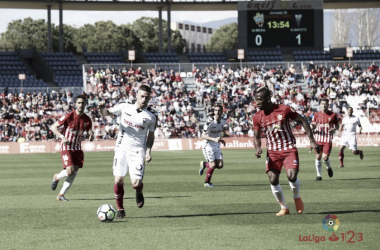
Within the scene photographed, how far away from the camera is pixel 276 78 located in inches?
1857

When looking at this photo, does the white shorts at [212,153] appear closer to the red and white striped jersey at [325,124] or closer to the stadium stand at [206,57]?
the red and white striped jersey at [325,124]

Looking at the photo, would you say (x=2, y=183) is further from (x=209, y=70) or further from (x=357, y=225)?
(x=209, y=70)

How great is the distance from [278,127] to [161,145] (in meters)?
28.1

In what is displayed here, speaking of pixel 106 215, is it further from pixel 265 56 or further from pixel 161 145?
pixel 265 56

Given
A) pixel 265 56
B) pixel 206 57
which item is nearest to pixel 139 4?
pixel 206 57

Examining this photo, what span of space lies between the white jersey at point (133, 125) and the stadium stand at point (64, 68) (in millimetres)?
43223

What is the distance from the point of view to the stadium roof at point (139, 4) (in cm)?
5362

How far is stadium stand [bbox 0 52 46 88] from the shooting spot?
50.4 meters

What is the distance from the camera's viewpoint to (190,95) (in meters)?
45.3

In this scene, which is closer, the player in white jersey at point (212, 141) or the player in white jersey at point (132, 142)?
the player in white jersey at point (132, 142)

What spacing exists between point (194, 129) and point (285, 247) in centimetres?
→ 3311

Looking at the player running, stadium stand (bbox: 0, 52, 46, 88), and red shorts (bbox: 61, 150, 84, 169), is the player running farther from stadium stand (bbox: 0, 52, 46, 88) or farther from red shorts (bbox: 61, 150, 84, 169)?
stadium stand (bbox: 0, 52, 46, 88)

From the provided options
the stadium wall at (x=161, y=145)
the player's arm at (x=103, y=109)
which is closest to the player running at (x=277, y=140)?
the player's arm at (x=103, y=109)

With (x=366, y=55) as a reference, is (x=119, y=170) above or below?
below
